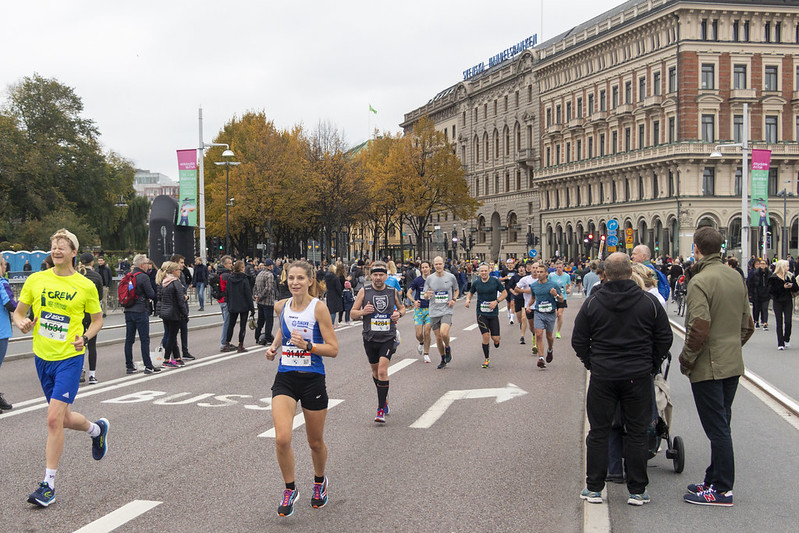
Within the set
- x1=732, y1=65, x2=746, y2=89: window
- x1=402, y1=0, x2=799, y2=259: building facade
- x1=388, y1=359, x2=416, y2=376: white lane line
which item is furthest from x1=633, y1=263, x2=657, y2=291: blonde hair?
x1=732, y1=65, x2=746, y2=89: window

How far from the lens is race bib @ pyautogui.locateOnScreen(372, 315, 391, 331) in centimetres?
1004

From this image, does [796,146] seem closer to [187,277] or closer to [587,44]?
[587,44]

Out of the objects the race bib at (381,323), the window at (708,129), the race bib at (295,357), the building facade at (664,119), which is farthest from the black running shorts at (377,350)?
the window at (708,129)

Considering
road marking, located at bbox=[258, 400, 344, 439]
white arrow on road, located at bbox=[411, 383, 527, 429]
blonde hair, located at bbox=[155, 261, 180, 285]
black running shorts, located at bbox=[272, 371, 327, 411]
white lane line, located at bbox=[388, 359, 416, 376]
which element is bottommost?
white lane line, located at bbox=[388, 359, 416, 376]

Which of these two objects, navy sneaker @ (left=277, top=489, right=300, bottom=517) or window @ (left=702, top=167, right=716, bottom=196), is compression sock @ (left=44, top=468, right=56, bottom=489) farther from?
window @ (left=702, top=167, right=716, bottom=196)

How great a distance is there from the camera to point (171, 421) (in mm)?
9258

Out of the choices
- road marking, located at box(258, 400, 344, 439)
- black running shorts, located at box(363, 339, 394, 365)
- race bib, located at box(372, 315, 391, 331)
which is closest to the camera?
road marking, located at box(258, 400, 344, 439)

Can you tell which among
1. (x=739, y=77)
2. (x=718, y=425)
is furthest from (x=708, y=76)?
(x=718, y=425)

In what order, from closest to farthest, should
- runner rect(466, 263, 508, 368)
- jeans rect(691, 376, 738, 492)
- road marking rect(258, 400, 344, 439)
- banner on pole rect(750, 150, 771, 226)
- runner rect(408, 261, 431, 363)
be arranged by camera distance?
1. jeans rect(691, 376, 738, 492)
2. road marking rect(258, 400, 344, 439)
3. runner rect(466, 263, 508, 368)
4. runner rect(408, 261, 431, 363)
5. banner on pole rect(750, 150, 771, 226)

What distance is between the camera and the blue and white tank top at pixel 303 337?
5883 millimetres

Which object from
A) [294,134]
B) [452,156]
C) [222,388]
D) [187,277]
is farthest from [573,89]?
[222,388]

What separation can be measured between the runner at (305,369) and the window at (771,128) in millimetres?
65774

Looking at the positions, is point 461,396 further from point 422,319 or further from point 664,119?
point 664,119

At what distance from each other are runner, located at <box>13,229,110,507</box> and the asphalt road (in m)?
0.50
